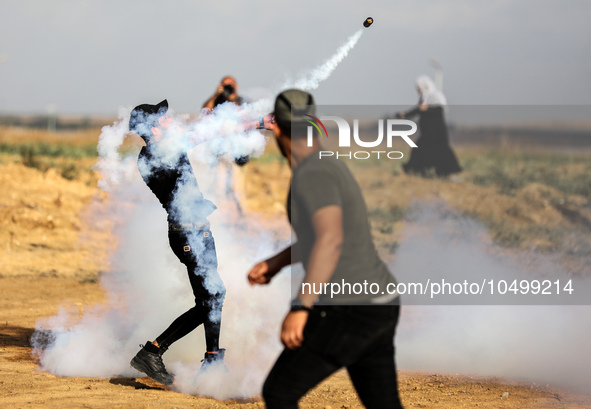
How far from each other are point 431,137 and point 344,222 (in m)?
15.8

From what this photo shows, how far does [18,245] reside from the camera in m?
11.7

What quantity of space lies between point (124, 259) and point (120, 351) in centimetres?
186

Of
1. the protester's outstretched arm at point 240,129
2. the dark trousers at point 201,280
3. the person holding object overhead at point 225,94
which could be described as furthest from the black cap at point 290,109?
the person holding object overhead at point 225,94

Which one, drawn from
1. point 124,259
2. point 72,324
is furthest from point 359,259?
point 124,259

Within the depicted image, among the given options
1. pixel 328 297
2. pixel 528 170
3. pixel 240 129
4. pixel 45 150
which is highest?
pixel 45 150

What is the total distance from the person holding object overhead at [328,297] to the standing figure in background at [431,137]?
1196cm

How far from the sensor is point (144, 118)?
5020 millimetres

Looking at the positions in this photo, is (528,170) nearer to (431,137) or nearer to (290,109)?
(431,137)

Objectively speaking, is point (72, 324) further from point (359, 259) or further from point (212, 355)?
point (359, 259)

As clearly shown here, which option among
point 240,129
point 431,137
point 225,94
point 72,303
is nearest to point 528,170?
point 431,137

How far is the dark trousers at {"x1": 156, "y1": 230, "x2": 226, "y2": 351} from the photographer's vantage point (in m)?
5.00

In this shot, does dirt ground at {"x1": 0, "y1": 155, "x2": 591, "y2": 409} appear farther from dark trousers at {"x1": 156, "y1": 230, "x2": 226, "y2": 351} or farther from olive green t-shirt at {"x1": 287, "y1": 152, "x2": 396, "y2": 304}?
olive green t-shirt at {"x1": 287, "y1": 152, "x2": 396, "y2": 304}

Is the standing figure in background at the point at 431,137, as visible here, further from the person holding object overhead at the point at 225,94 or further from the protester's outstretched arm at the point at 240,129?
the protester's outstretched arm at the point at 240,129

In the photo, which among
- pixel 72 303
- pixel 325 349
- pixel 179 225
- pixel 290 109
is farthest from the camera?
pixel 72 303
